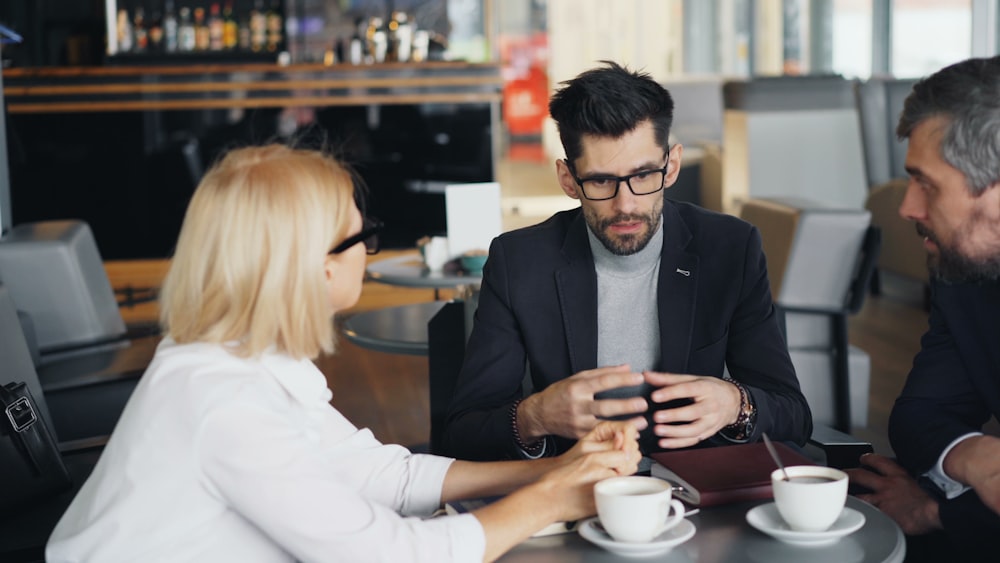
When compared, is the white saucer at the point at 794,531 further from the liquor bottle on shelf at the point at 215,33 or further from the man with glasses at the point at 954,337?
the liquor bottle on shelf at the point at 215,33

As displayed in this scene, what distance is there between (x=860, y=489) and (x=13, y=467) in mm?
1520

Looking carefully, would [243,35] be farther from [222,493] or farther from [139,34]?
[222,493]

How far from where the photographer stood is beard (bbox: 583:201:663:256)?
1950mm

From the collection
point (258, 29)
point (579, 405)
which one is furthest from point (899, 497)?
point (258, 29)

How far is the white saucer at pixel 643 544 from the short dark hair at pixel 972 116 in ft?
2.37

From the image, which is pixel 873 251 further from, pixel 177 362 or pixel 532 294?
pixel 177 362

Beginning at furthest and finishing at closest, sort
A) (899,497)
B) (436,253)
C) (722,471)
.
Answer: (436,253), (899,497), (722,471)

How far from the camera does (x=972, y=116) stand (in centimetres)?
165

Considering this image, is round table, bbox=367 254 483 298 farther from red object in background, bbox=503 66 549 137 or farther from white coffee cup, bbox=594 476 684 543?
red object in background, bbox=503 66 549 137

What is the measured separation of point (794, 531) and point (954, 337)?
761 mm

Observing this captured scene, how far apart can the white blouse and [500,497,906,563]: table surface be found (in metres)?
0.08

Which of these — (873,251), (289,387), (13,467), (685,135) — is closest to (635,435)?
(289,387)

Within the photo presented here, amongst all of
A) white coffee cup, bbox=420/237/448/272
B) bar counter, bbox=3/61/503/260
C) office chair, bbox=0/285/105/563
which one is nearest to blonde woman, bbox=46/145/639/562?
office chair, bbox=0/285/105/563

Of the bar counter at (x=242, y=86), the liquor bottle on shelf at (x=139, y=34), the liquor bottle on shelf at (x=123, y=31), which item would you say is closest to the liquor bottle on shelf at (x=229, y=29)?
the liquor bottle on shelf at (x=139, y=34)
